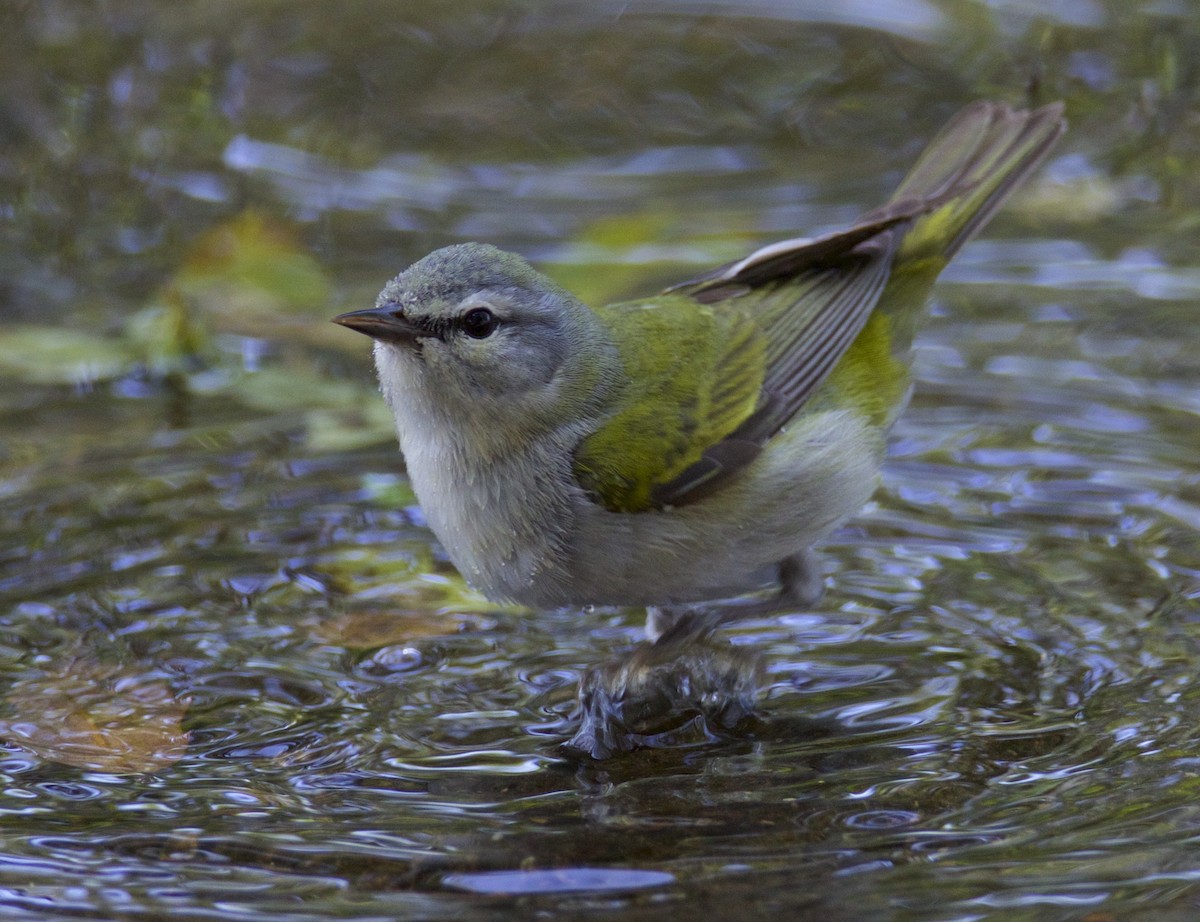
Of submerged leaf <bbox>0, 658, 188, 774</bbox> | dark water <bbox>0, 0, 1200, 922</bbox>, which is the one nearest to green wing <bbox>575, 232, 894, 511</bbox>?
dark water <bbox>0, 0, 1200, 922</bbox>

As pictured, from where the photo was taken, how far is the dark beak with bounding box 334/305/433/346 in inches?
178

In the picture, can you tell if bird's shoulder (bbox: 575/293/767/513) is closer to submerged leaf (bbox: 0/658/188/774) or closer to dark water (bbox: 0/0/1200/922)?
dark water (bbox: 0/0/1200/922)

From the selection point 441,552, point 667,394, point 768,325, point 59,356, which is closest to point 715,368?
point 667,394

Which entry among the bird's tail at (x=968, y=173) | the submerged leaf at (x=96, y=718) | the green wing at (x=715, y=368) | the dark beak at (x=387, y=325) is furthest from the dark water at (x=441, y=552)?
the dark beak at (x=387, y=325)

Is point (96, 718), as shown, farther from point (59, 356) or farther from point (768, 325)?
point (59, 356)

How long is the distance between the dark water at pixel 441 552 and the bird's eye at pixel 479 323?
1.07 m

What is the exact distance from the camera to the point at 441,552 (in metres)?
5.93

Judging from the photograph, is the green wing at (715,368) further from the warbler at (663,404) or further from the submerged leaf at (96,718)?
the submerged leaf at (96,718)

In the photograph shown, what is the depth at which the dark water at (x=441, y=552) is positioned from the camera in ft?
12.7

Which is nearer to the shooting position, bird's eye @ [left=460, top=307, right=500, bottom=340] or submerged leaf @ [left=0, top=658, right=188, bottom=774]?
submerged leaf @ [left=0, top=658, right=188, bottom=774]

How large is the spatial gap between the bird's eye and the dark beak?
0.13m

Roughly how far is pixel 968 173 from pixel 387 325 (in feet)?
8.38

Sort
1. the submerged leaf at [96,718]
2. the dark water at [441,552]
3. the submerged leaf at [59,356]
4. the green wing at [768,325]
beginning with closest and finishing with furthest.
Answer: the dark water at [441,552]
the submerged leaf at [96,718]
the green wing at [768,325]
the submerged leaf at [59,356]

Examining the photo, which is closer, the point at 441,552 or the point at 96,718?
the point at 96,718
